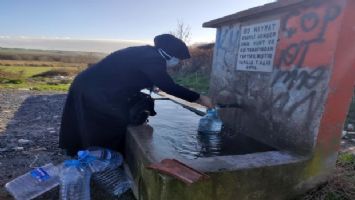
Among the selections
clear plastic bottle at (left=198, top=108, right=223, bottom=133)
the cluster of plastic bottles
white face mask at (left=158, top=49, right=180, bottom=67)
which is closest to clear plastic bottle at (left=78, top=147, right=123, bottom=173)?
the cluster of plastic bottles

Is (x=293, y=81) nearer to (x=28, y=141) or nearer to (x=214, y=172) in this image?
(x=214, y=172)

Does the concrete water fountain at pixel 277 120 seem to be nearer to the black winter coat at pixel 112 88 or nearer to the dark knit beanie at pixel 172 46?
the black winter coat at pixel 112 88

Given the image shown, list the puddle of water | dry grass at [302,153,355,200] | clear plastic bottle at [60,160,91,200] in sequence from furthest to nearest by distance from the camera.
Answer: the puddle of water → clear plastic bottle at [60,160,91,200] → dry grass at [302,153,355,200]

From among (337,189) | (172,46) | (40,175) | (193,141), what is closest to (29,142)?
(40,175)

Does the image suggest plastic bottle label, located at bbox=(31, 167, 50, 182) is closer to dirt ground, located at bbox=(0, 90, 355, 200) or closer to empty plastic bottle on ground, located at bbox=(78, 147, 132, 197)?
dirt ground, located at bbox=(0, 90, 355, 200)

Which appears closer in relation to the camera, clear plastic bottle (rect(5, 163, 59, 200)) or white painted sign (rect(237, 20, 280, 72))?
clear plastic bottle (rect(5, 163, 59, 200))

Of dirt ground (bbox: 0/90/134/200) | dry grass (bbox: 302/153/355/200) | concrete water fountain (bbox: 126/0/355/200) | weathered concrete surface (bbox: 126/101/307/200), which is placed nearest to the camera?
weathered concrete surface (bbox: 126/101/307/200)

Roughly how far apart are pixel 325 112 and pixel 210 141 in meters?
1.49

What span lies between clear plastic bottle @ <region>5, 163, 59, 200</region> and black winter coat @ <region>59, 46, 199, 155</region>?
533mm

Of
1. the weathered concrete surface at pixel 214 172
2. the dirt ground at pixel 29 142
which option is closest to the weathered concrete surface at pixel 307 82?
the weathered concrete surface at pixel 214 172

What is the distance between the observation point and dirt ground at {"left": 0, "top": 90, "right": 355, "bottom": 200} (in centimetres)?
429

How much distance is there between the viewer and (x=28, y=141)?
5.92 m

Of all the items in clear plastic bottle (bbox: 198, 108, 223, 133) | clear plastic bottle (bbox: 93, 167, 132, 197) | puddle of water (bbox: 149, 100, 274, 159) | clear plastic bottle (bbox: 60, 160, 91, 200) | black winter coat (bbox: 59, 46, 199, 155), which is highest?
black winter coat (bbox: 59, 46, 199, 155)

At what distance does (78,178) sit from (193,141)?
1.44 meters
